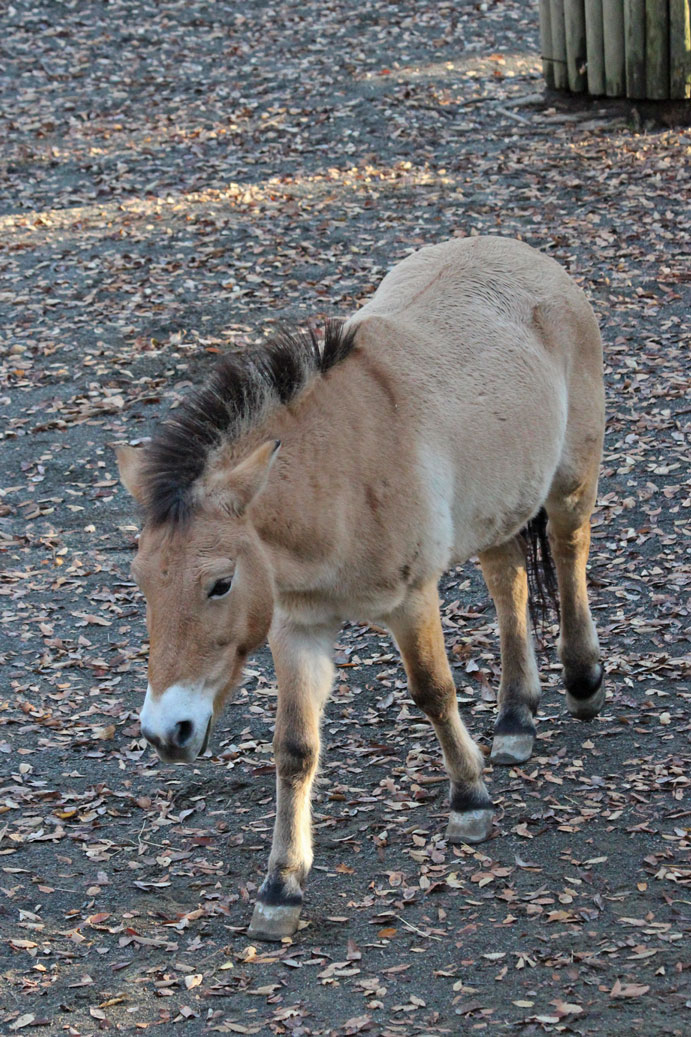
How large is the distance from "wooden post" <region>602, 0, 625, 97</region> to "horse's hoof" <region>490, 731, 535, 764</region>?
333 inches

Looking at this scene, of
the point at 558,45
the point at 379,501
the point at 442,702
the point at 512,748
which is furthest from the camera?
the point at 558,45

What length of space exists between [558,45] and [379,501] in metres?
9.38

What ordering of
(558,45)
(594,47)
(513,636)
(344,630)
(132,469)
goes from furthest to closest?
(558,45), (594,47), (344,630), (513,636), (132,469)

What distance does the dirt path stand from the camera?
3.84 m

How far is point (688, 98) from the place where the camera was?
11.2 m

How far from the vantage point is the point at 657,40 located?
1093 cm

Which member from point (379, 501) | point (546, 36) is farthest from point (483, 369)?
point (546, 36)

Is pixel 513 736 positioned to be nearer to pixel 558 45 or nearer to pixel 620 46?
pixel 620 46

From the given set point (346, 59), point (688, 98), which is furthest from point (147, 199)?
point (688, 98)

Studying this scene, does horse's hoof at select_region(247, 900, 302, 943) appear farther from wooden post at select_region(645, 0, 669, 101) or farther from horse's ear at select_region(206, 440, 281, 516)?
wooden post at select_region(645, 0, 669, 101)

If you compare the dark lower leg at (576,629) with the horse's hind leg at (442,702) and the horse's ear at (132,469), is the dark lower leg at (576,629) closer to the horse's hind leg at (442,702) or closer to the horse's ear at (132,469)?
the horse's hind leg at (442,702)

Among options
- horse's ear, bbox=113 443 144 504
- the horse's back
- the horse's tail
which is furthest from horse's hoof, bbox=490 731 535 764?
horse's ear, bbox=113 443 144 504

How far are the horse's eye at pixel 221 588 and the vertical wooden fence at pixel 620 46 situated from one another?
9.41 metres

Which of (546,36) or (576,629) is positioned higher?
(546,36)
